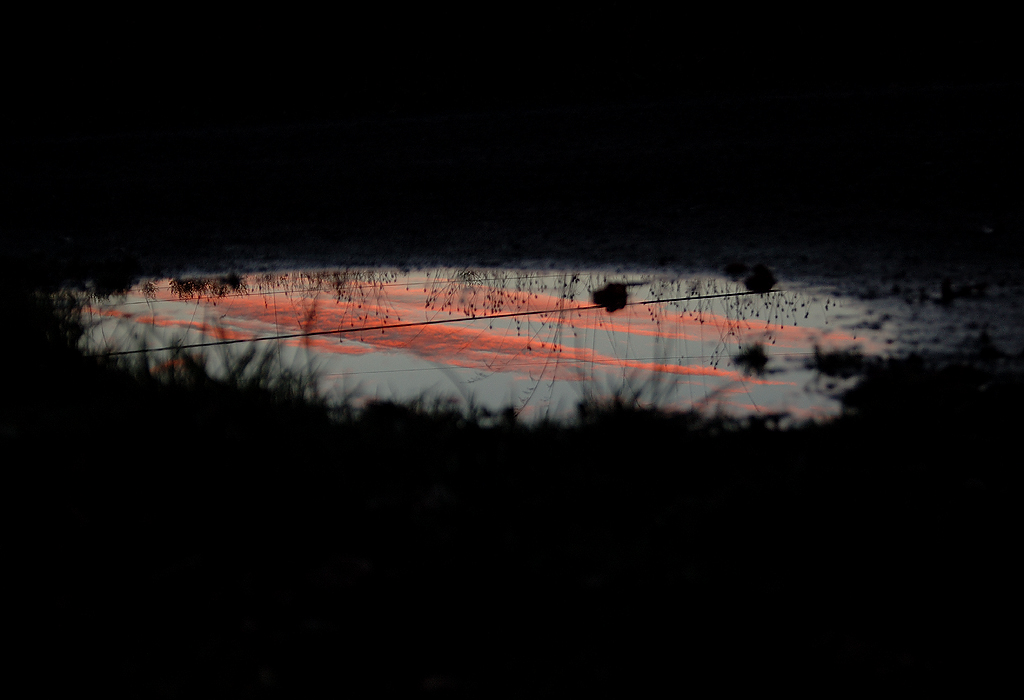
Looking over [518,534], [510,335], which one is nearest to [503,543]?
[518,534]

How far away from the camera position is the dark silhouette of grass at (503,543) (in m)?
1.78

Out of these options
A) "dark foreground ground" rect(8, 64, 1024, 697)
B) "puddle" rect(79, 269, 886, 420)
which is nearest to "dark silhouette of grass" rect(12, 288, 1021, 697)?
"dark foreground ground" rect(8, 64, 1024, 697)

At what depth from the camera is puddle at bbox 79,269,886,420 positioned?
3.00 m

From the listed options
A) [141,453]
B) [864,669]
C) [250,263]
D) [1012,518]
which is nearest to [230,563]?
[141,453]

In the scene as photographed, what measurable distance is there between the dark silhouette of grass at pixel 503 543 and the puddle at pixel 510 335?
25cm

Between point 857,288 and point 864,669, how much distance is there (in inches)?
96.6

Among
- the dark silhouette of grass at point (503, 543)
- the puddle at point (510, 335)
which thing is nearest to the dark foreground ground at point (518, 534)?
the dark silhouette of grass at point (503, 543)

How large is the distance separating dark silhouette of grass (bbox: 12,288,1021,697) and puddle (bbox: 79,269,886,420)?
0.25 meters

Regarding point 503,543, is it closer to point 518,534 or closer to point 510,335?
point 518,534

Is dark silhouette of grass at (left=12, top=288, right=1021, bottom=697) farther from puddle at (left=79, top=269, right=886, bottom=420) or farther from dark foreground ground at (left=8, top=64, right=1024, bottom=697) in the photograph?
puddle at (left=79, top=269, right=886, bottom=420)

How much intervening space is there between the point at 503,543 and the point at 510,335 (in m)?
1.57

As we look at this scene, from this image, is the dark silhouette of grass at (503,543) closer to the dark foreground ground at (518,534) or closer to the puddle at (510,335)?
the dark foreground ground at (518,534)

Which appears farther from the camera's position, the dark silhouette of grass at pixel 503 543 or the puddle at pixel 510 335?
the puddle at pixel 510 335

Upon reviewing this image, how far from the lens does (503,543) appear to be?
2121mm
